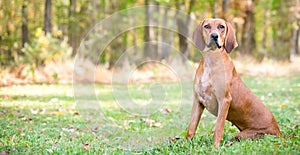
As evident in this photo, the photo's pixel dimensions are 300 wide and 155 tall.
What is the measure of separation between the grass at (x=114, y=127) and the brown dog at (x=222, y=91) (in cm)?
24

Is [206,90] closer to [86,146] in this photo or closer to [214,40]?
[214,40]

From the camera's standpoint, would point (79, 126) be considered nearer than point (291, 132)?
No

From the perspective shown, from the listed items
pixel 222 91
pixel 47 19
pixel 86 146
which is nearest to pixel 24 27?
pixel 47 19

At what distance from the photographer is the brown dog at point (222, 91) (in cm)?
473

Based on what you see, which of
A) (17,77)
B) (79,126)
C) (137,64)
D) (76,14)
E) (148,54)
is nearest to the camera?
(79,126)

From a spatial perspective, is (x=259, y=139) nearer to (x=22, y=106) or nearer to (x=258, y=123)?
(x=258, y=123)

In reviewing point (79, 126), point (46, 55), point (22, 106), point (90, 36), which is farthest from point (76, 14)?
point (79, 126)

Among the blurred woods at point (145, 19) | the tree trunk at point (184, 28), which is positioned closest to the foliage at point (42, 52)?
the blurred woods at point (145, 19)

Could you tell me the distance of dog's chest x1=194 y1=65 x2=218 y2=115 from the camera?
4.76m

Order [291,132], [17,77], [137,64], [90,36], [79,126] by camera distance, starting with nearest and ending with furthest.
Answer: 1. [291,132]
2. [79,126]
3. [17,77]
4. [137,64]
5. [90,36]

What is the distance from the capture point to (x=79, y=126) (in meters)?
6.50

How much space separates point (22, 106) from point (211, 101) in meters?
4.83

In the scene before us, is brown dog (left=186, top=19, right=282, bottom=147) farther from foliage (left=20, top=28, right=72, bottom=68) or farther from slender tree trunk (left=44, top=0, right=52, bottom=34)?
slender tree trunk (left=44, top=0, right=52, bottom=34)

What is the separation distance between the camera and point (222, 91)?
471 centimetres
